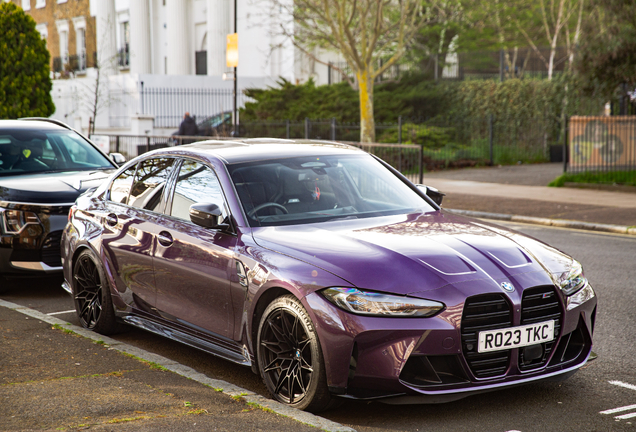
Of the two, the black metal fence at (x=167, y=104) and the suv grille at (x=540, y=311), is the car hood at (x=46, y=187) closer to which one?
the suv grille at (x=540, y=311)

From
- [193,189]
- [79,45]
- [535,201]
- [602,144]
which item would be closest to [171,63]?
[79,45]

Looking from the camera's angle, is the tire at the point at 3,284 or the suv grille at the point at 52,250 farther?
the tire at the point at 3,284

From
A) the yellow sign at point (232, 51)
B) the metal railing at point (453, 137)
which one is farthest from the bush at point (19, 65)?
the yellow sign at point (232, 51)

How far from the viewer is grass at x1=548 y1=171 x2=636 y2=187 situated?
1903 centimetres

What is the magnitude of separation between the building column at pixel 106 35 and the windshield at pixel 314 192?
131 ft

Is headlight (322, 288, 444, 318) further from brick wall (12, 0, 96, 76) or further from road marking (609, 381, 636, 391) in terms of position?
brick wall (12, 0, 96, 76)

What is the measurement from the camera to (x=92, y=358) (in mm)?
5676

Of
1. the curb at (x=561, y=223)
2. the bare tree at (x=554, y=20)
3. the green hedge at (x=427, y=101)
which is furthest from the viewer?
the bare tree at (x=554, y=20)

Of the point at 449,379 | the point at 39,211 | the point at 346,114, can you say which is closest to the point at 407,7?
the point at 346,114

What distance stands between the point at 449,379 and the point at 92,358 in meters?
2.73

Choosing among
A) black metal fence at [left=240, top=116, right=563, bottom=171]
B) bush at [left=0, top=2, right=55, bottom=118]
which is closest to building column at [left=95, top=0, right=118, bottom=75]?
black metal fence at [left=240, top=116, right=563, bottom=171]

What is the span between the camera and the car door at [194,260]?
508cm

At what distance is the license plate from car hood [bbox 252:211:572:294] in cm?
28

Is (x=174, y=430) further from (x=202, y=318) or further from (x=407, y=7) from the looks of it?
(x=407, y=7)
